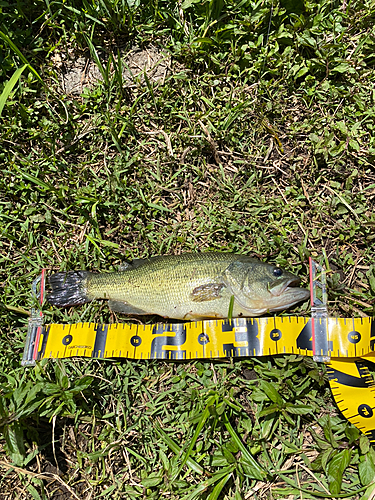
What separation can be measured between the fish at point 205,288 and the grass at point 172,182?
0.36m

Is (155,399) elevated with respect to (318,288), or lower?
lower

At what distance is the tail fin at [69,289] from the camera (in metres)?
3.85

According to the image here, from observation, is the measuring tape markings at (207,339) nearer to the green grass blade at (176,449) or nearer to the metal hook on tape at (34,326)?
the metal hook on tape at (34,326)

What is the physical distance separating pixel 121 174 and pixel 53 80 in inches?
62.4

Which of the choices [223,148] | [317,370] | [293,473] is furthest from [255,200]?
[293,473]

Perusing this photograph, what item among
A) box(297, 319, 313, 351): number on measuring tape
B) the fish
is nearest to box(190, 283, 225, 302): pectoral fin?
the fish

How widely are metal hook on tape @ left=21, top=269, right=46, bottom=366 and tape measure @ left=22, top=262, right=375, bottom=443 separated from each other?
1 cm

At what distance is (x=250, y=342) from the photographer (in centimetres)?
358

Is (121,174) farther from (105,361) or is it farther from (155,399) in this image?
(155,399)

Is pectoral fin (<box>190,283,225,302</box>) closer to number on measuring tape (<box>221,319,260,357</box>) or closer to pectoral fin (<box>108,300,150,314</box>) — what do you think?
number on measuring tape (<box>221,319,260,357</box>)

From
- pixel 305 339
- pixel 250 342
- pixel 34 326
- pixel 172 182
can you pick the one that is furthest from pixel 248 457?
pixel 172 182

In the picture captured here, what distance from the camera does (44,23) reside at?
4316 millimetres

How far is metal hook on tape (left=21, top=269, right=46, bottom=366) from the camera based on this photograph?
375 centimetres

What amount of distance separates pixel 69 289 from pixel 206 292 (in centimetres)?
159
